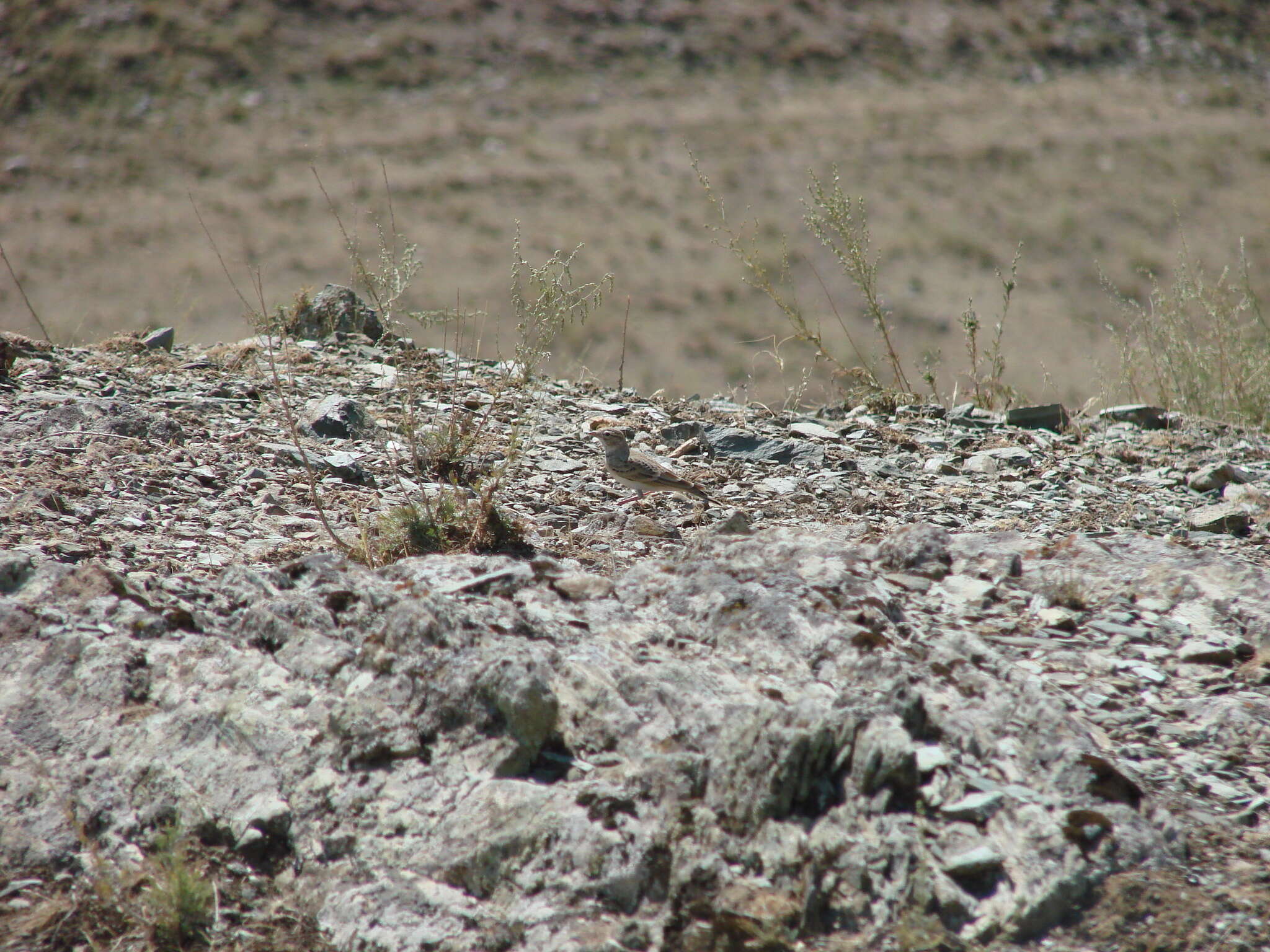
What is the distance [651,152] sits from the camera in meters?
26.7

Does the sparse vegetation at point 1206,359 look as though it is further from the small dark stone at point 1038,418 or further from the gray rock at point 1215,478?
the gray rock at point 1215,478

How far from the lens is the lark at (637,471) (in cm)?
454

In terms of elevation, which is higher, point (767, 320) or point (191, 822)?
point (191, 822)

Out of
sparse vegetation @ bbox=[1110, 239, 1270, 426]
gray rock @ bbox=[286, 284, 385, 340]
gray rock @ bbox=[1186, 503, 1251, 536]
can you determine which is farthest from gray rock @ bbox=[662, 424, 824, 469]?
sparse vegetation @ bbox=[1110, 239, 1270, 426]

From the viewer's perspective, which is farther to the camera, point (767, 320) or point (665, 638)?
point (767, 320)

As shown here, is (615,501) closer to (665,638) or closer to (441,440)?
(441,440)

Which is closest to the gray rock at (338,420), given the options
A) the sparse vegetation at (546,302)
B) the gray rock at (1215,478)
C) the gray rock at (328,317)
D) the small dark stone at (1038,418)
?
the sparse vegetation at (546,302)

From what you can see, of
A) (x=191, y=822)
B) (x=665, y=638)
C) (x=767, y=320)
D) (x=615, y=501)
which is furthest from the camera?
(x=767, y=320)

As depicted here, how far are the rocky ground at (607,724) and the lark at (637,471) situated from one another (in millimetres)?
230

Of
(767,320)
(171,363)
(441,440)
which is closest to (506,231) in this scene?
(767,320)

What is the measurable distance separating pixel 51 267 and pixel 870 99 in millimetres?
21313

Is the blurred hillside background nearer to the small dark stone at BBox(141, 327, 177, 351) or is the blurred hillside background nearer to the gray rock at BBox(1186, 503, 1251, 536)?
the small dark stone at BBox(141, 327, 177, 351)

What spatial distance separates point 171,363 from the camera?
20.0ft

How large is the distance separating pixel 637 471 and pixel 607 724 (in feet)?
6.09
